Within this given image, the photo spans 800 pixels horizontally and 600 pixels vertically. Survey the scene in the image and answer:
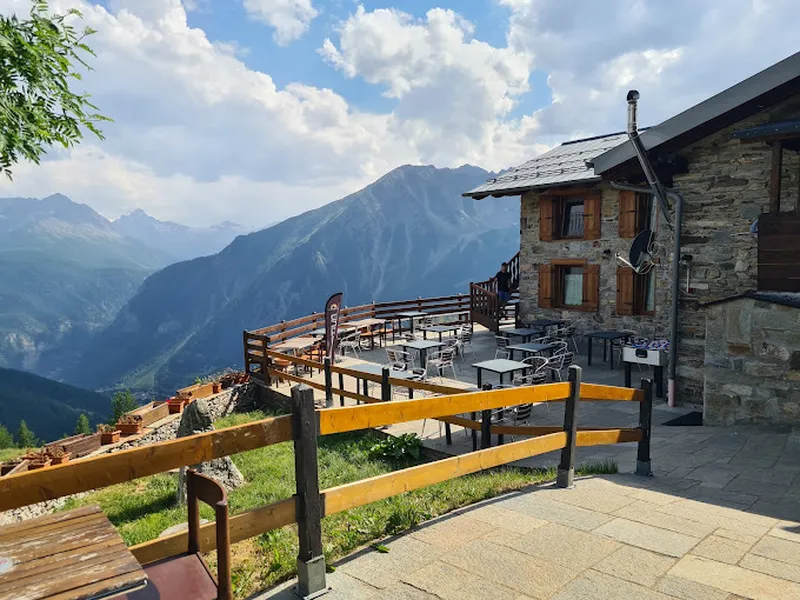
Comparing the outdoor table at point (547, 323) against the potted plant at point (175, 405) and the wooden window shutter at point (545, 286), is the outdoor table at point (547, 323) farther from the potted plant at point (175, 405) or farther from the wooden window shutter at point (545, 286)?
the potted plant at point (175, 405)

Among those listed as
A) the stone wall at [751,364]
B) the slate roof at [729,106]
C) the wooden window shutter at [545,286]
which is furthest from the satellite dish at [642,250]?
the wooden window shutter at [545,286]

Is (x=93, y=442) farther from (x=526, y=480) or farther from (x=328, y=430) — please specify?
(x=328, y=430)

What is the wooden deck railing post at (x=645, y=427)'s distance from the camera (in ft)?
18.1

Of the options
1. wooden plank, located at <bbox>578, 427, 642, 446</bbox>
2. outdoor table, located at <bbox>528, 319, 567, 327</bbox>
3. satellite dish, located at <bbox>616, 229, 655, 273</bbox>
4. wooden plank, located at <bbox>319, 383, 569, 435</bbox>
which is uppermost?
satellite dish, located at <bbox>616, 229, 655, 273</bbox>

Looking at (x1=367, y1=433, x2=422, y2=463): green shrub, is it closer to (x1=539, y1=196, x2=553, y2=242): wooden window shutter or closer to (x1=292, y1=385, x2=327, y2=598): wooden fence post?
(x1=292, y1=385, x2=327, y2=598): wooden fence post

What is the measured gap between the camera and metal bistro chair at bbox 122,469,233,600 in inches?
86.3

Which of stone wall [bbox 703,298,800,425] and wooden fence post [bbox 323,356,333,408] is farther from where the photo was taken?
wooden fence post [bbox 323,356,333,408]

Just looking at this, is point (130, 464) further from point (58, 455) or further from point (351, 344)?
point (351, 344)

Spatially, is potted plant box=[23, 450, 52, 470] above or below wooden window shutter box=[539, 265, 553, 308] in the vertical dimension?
below

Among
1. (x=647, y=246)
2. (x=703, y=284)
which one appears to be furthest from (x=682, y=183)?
(x=647, y=246)

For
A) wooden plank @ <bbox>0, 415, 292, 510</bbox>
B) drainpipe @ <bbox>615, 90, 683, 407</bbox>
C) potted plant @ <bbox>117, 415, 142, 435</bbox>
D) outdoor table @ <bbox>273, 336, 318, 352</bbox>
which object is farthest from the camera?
outdoor table @ <bbox>273, 336, 318, 352</bbox>

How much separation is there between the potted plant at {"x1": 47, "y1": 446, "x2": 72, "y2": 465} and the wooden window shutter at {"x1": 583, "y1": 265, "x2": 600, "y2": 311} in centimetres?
1242

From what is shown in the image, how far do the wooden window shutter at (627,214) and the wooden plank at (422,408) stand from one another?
10.7 metres

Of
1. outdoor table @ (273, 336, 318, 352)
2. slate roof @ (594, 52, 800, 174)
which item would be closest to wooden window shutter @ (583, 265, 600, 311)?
slate roof @ (594, 52, 800, 174)
